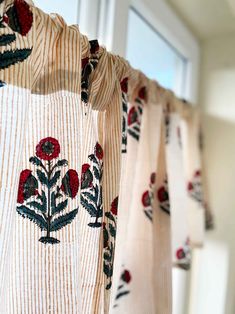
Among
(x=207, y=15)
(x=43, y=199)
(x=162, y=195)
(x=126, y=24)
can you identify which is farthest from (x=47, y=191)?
(x=207, y=15)

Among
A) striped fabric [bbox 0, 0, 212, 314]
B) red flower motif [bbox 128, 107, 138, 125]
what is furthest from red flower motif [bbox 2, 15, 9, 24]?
red flower motif [bbox 128, 107, 138, 125]

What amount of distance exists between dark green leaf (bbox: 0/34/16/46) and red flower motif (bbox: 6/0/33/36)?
0.01 m

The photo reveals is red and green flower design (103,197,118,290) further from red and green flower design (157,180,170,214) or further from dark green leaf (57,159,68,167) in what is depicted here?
red and green flower design (157,180,170,214)

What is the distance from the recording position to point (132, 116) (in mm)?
837

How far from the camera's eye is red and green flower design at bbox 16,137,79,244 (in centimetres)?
54

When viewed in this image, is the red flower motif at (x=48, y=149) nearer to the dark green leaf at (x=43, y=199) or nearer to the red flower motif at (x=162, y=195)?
the dark green leaf at (x=43, y=199)

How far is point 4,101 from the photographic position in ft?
1.58

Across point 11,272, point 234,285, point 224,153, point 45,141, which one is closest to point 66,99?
point 45,141

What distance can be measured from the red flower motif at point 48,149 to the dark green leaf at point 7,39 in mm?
168

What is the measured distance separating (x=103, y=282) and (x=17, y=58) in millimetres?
439

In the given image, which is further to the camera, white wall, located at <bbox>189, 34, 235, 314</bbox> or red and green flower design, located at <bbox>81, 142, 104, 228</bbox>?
white wall, located at <bbox>189, 34, 235, 314</bbox>

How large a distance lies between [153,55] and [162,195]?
57 cm

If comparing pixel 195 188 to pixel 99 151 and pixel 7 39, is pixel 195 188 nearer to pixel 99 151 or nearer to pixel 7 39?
pixel 99 151

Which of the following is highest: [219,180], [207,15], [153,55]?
[207,15]
